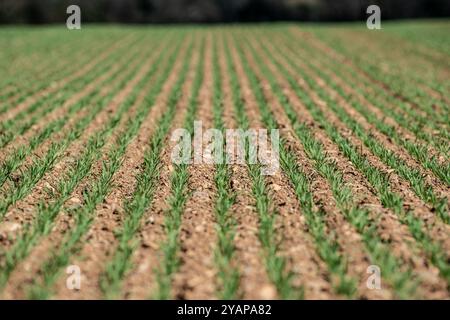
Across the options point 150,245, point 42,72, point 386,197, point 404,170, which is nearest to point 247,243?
point 150,245

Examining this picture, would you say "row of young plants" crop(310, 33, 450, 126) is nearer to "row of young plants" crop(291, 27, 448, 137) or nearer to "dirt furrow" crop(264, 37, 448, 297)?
"row of young plants" crop(291, 27, 448, 137)

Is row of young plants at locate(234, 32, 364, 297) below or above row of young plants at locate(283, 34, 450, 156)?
below

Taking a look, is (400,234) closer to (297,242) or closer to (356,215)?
(356,215)

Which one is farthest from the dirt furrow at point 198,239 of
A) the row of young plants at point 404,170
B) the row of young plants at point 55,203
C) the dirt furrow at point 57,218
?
the row of young plants at point 404,170

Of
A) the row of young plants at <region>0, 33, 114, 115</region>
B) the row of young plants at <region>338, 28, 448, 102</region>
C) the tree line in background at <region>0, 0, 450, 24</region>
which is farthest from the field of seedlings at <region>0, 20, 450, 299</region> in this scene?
the tree line in background at <region>0, 0, 450, 24</region>
